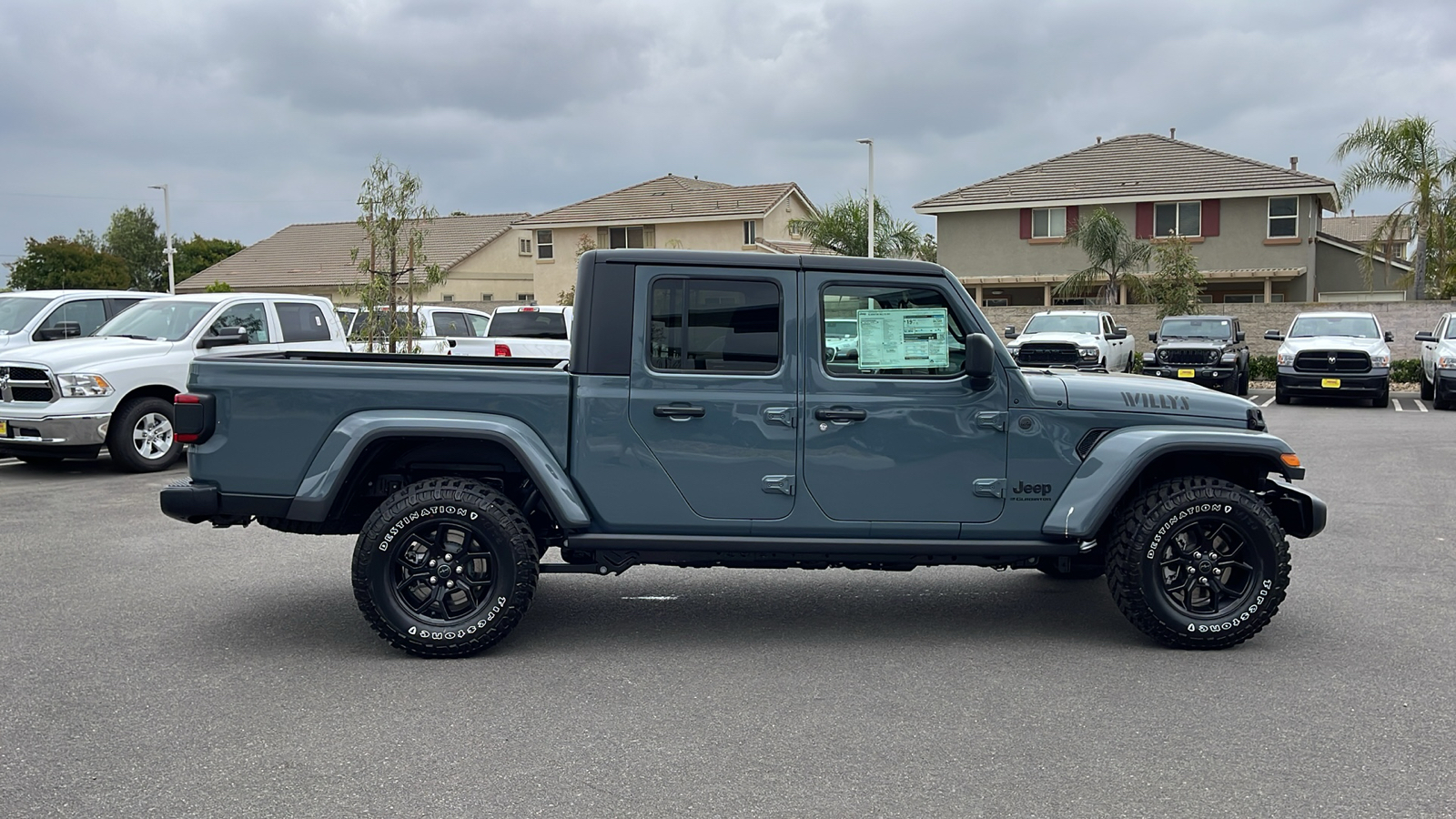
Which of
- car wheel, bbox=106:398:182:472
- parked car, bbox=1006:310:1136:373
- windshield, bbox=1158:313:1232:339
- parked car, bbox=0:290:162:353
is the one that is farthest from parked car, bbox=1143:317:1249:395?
parked car, bbox=0:290:162:353

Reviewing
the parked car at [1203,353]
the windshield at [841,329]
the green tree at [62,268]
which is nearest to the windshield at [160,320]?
the windshield at [841,329]

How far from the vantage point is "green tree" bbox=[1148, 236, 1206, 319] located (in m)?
32.6

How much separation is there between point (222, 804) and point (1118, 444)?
421 cm

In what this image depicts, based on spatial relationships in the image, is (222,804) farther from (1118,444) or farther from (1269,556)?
(1269,556)

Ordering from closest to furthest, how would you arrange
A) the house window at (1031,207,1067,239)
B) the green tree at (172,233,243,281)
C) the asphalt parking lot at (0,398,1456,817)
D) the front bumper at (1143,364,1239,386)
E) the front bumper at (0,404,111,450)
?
the asphalt parking lot at (0,398,1456,817) < the front bumper at (0,404,111,450) < the front bumper at (1143,364,1239,386) < the house window at (1031,207,1067,239) < the green tree at (172,233,243,281)

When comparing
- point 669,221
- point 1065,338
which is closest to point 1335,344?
point 1065,338

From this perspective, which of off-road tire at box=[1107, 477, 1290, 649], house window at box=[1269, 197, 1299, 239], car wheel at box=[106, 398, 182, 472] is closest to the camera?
off-road tire at box=[1107, 477, 1290, 649]

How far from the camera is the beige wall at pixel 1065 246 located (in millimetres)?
37062

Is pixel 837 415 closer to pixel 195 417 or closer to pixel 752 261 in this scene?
pixel 752 261

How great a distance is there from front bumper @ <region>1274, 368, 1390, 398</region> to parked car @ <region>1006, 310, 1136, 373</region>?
3.23 m

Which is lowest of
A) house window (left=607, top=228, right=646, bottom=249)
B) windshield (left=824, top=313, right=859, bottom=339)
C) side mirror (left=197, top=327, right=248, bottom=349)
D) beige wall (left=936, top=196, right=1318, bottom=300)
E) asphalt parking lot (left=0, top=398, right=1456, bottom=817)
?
asphalt parking lot (left=0, top=398, right=1456, bottom=817)

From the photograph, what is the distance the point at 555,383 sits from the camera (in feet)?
19.2

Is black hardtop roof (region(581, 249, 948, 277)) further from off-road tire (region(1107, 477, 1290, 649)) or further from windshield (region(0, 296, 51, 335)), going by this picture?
windshield (region(0, 296, 51, 335))

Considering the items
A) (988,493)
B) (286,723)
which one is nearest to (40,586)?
(286,723)
